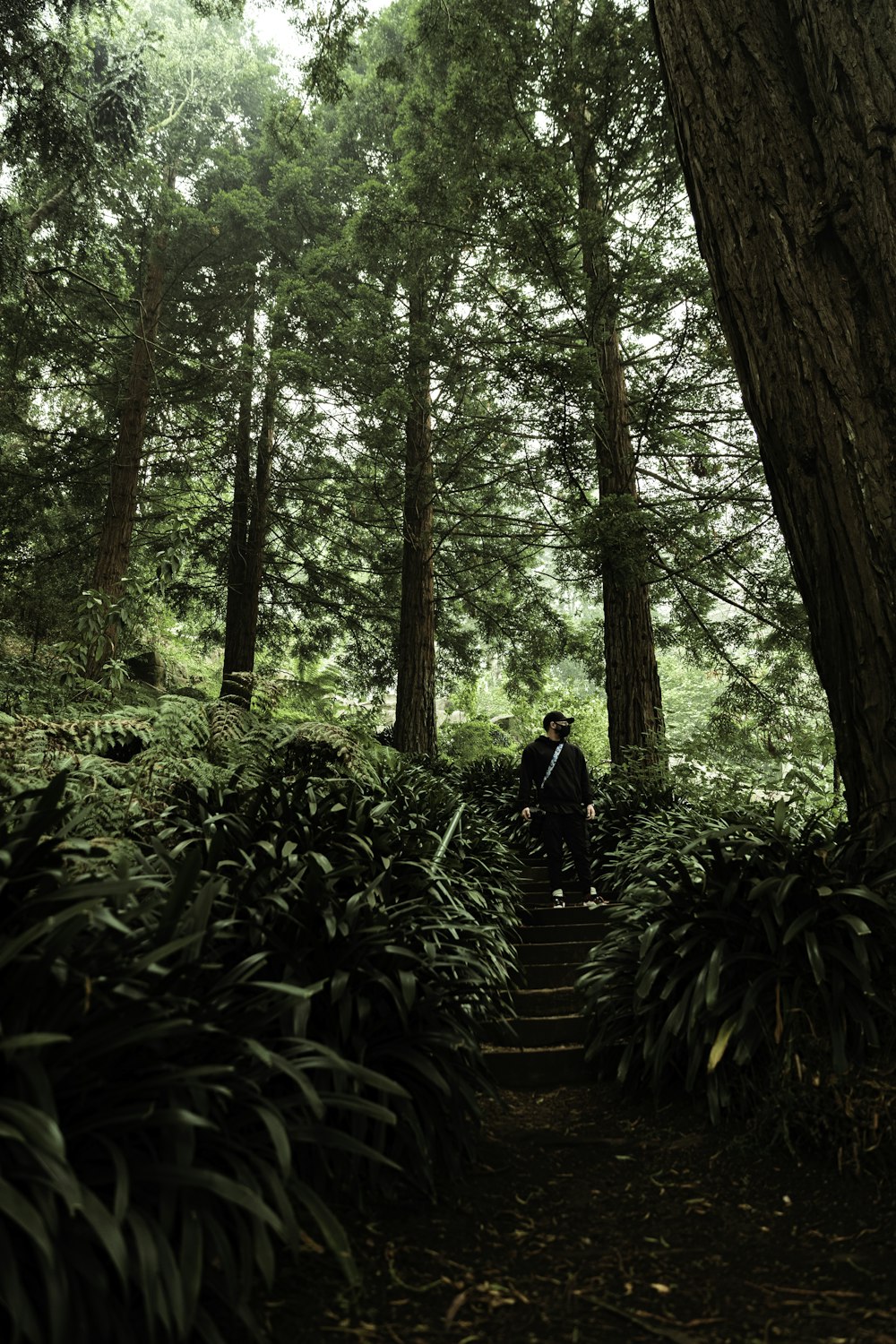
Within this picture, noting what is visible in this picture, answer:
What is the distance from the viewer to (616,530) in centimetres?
768

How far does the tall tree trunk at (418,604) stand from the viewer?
432 inches

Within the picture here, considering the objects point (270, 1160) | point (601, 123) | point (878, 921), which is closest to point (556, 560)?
point (601, 123)

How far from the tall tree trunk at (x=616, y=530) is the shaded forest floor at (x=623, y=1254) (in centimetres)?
508

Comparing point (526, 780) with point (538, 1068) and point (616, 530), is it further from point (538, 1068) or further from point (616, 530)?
point (538, 1068)

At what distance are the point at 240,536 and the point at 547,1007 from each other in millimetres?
9602

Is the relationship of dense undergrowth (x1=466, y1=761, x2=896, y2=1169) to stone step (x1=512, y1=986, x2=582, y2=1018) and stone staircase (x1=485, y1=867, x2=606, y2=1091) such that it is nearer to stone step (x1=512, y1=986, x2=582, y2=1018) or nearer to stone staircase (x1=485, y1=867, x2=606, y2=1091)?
stone staircase (x1=485, y1=867, x2=606, y2=1091)

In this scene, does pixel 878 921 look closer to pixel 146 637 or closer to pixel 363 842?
pixel 363 842

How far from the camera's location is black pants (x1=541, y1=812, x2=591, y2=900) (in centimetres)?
627

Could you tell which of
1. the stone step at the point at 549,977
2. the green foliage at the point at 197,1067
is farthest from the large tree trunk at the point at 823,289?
the green foliage at the point at 197,1067

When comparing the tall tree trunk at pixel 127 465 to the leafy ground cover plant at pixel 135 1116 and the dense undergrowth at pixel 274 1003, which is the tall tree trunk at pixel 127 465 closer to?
the dense undergrowth at pixel 274 1003

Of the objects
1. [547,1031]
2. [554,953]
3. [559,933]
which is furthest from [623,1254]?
[559,933]

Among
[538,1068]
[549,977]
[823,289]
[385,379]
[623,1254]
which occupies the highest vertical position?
[385,379]

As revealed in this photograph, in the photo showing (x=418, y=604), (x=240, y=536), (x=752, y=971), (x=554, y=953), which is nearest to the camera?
(x=752, y=971)

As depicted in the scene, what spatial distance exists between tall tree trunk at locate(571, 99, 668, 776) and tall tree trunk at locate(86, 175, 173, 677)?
4.95 metres
